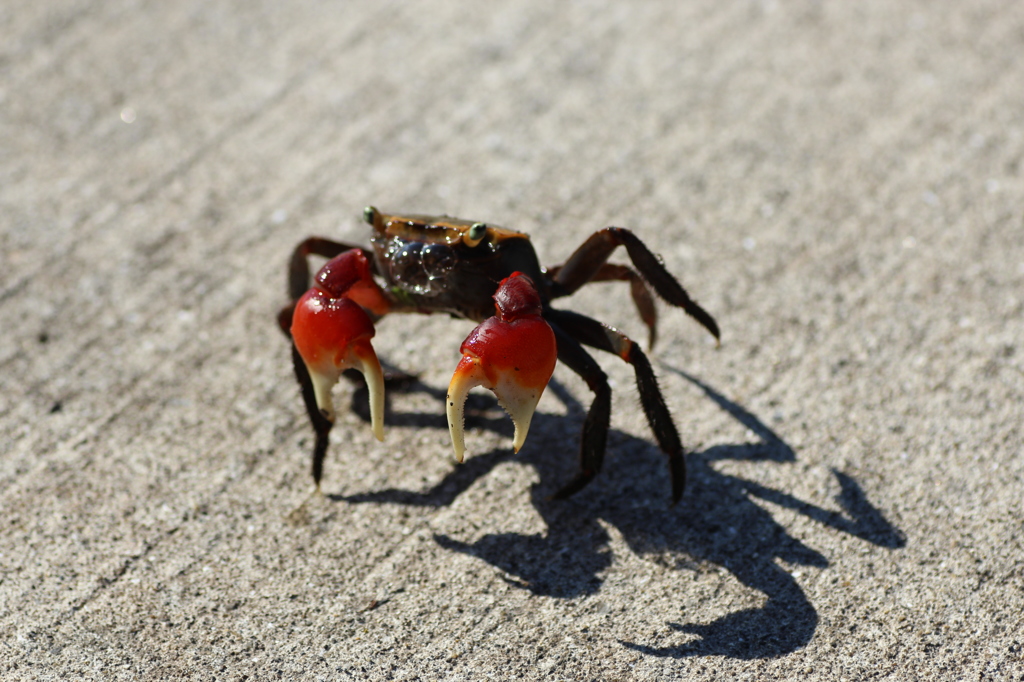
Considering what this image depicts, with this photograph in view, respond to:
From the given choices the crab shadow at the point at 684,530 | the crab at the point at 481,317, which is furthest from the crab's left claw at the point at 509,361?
the crab shadow at the point at 684,530

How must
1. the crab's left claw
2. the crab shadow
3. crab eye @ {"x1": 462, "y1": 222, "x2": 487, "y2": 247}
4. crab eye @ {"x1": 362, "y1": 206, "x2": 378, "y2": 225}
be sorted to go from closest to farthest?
the crab's left claw
the crab shadow
crab eye @ {"x1": 462, "y1": 222, "x2": 487, "y2": 247}
crab eye @ {"x1": 362, "y1": 206, "x2": 378, "y2": 225}

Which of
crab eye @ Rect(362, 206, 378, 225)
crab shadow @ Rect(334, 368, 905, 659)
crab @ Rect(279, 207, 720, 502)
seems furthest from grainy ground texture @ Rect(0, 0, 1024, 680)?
crab eye @ Rect(362, 206, 378, 225)

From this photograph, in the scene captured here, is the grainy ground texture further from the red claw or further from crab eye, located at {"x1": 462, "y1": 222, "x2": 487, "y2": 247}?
crab eye, located at {"x1": 462, "y1": 222, "x2": 487, "y2": 247}

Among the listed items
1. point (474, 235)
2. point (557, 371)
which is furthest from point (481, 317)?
point (557, 371)

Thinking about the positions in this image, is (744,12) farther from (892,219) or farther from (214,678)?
(214,678)

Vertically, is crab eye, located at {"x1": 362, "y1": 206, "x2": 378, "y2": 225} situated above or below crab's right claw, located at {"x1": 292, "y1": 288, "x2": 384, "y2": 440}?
above

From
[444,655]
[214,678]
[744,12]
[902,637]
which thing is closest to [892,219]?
[744,12]
